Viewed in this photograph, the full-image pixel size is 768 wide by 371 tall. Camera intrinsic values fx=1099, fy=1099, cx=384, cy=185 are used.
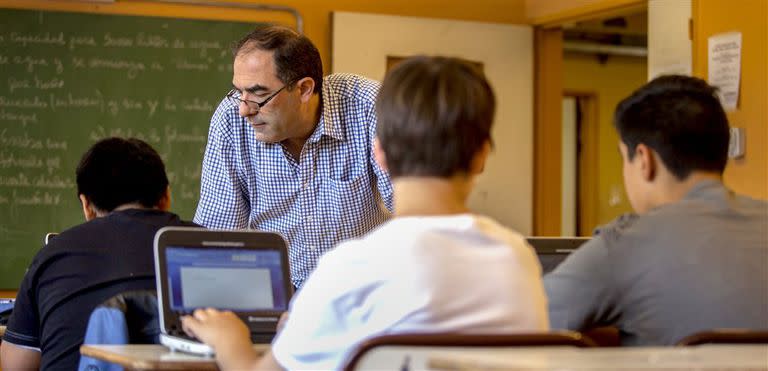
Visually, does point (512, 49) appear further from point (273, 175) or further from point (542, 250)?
point (542, 250)

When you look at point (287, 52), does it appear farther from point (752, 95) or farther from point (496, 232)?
point (752, 95)

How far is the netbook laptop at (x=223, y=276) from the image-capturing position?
7.00ft

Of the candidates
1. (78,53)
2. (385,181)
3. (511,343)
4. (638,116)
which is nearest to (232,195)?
(385,181)

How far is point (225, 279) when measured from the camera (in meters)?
2.16

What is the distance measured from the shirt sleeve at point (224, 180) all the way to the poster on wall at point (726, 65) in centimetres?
241

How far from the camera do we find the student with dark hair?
2.53m

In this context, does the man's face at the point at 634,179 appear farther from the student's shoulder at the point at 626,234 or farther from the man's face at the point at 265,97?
the man's face at the point at 265,97

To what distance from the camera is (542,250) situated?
2518mm

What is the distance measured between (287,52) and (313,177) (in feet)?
1.14

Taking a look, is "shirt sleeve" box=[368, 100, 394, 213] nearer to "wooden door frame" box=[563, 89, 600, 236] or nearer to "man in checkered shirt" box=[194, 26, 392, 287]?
"man in checkered shirt" box=[194, 26, 392, 287]

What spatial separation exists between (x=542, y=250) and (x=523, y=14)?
3.75 meters

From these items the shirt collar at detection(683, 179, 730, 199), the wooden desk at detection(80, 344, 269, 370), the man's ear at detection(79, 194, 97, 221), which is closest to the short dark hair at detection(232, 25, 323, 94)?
the man's ear at detection(79, 194, 97, 221)

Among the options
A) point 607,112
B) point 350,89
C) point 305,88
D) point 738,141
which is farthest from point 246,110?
point 607,112

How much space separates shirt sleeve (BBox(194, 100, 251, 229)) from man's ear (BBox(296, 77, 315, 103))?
0.64 feet
